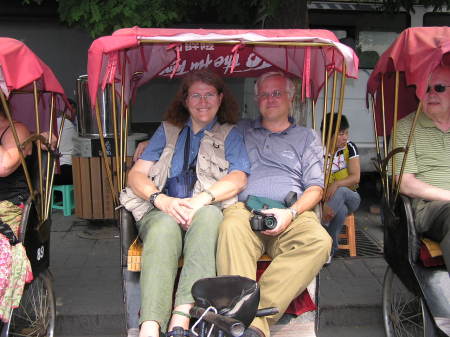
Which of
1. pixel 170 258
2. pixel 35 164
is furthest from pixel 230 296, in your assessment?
pixel 35 164

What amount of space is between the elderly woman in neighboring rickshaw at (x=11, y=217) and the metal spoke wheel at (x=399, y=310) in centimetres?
224

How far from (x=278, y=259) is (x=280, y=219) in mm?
221

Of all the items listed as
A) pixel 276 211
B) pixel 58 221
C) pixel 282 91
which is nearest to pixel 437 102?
pixel 282 91

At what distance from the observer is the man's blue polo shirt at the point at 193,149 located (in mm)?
3133

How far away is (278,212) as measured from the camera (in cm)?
278

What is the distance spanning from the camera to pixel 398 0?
487cm

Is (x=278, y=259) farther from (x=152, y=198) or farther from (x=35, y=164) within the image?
(x=35, y=164)

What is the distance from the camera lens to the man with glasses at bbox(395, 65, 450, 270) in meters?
3.10

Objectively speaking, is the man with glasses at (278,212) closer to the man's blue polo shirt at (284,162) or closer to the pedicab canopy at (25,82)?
the man's blue polo shirt at (284,162)

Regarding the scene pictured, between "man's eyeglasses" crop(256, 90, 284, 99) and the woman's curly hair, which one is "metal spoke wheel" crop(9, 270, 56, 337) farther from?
"man's eyeglasses" crop(256, 90, 284, 99)

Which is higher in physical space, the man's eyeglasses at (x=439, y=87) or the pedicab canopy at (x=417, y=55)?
the pedicab canopy at (x=417, y=55)

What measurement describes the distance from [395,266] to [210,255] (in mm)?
1246

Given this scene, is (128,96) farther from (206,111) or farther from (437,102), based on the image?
(437,102)

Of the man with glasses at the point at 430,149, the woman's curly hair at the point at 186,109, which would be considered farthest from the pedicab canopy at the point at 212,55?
the man with glasses at the point at 430,149
